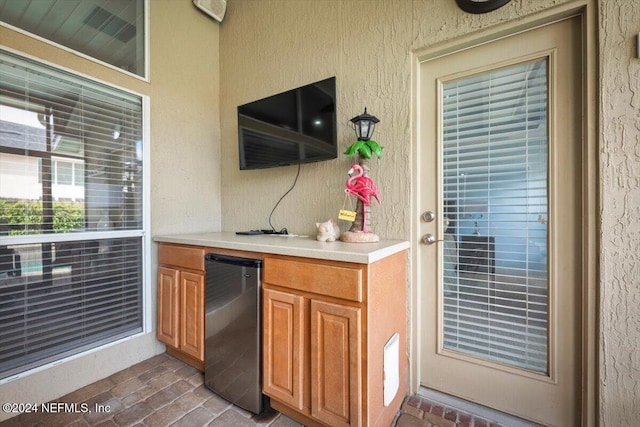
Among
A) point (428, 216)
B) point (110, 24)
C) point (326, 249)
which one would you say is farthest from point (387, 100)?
point (110, 24)

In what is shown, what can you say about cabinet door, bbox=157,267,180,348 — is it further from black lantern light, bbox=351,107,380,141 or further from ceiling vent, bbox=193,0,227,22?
ceiling vent, bbox=193,0,227,22

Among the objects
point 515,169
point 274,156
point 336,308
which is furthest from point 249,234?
point 515,169

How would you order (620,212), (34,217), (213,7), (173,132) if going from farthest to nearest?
(213,7), (173,132), (34,217), (620,212)

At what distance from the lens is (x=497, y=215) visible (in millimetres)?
1468

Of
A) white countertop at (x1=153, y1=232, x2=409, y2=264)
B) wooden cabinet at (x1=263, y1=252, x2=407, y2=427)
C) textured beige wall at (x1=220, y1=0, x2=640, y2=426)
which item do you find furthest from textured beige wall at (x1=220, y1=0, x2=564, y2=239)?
wooden cabinet at (x1=263, y1=252, x2=407, y2=427)

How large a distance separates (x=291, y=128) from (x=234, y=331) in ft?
4.55

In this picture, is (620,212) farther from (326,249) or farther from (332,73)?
(332,73)

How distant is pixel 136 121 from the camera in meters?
2.01

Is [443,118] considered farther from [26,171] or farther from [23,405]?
[23,405]

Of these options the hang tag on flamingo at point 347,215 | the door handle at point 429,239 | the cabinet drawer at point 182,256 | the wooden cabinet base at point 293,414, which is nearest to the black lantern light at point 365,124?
the hang tag on flamingo at point 347,215

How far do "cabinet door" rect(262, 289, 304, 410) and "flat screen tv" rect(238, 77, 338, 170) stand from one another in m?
0.94

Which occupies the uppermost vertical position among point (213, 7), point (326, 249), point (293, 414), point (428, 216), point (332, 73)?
point (213, 7)

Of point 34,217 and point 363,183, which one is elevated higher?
point 363,183

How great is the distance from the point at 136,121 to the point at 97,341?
159cm
